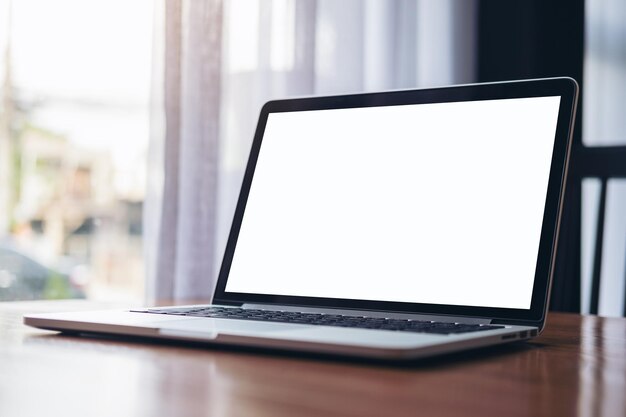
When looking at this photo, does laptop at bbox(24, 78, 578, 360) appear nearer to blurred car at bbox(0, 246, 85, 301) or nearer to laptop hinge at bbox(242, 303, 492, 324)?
laptop hinge at bbox(242, 303, 492, 324)

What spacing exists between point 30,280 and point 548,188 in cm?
115

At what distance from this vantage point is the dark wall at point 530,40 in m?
2.54

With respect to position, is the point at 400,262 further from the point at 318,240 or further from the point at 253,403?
the point at 253,403

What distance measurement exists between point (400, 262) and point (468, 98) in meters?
0.18

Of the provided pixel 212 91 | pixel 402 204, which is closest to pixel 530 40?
pixel 212 91

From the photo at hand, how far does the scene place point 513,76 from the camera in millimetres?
2584

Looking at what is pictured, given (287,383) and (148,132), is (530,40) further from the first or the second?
(287,383)

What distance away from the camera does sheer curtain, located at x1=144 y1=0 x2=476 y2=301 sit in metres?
1.55

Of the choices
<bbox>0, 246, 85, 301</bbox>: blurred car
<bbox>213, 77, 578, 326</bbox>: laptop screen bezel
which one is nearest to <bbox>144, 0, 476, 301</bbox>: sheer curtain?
<bbox>0, 246, 85, 301</bbox>: blurred car

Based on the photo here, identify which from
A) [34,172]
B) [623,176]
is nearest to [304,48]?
[34,172]

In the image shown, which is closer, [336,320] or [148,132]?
[336,320]

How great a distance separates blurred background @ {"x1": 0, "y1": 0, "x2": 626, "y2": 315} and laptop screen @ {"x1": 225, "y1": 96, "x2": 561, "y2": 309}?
2.07 feet

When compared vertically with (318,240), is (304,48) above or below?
above

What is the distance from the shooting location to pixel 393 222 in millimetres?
826
